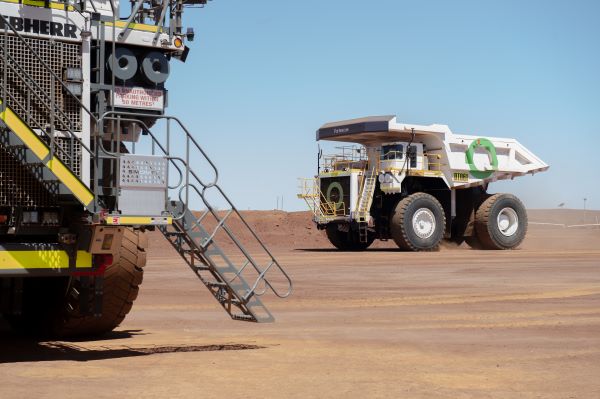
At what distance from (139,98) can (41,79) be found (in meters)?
1.04

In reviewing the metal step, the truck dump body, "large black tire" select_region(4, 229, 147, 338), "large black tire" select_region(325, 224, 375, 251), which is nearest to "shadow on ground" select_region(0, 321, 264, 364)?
"large black tire" select_region(4, 229, 147, 338)

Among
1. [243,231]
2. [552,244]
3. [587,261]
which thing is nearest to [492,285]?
[587,261]

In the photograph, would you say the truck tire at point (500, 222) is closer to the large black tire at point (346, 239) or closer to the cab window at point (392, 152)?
the large black tire at point (346, 239)

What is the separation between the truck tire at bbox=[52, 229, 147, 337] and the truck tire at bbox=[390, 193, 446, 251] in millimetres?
21849

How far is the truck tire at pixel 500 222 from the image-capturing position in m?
35.5

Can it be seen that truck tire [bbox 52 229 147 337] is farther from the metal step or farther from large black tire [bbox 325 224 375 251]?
large black tire [bbox 325 224 375 251]

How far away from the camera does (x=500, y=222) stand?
118ft

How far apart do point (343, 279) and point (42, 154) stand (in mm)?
12962

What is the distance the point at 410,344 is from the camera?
37.2 feet

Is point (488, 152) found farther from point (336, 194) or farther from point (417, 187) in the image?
point (336, 194)

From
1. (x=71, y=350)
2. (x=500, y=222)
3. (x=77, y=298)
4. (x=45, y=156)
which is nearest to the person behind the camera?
(x=45, y=156)

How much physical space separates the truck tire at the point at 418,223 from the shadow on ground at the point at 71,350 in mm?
21564

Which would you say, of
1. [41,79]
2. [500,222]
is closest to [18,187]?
[41,79]

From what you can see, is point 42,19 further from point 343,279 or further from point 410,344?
point 343,279
